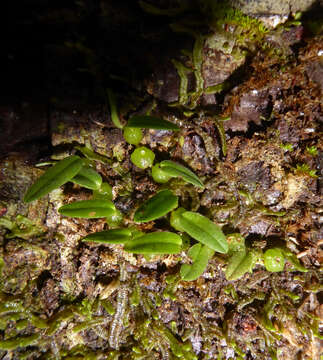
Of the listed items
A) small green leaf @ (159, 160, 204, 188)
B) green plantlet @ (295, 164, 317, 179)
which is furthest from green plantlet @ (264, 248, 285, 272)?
small green leaf @ (159, 160, 204, 188)

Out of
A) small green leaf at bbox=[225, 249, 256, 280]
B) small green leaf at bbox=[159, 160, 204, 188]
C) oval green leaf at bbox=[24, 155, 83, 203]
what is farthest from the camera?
small green leaf at bbox=[225, 249, 256, 280]

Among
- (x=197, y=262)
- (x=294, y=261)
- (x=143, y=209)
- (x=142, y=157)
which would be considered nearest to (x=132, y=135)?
(x=142, y=157)

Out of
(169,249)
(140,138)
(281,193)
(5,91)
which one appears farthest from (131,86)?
(281,193)

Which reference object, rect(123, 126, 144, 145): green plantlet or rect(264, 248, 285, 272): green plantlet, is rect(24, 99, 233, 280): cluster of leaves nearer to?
rect(123, 126, 144, 145): green plantlet

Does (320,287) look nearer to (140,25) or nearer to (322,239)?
(322,239)

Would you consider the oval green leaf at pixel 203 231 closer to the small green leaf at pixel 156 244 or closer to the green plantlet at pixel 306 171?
the small green leaf at pixel 156 244

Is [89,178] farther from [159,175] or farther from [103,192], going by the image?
[159,175]
